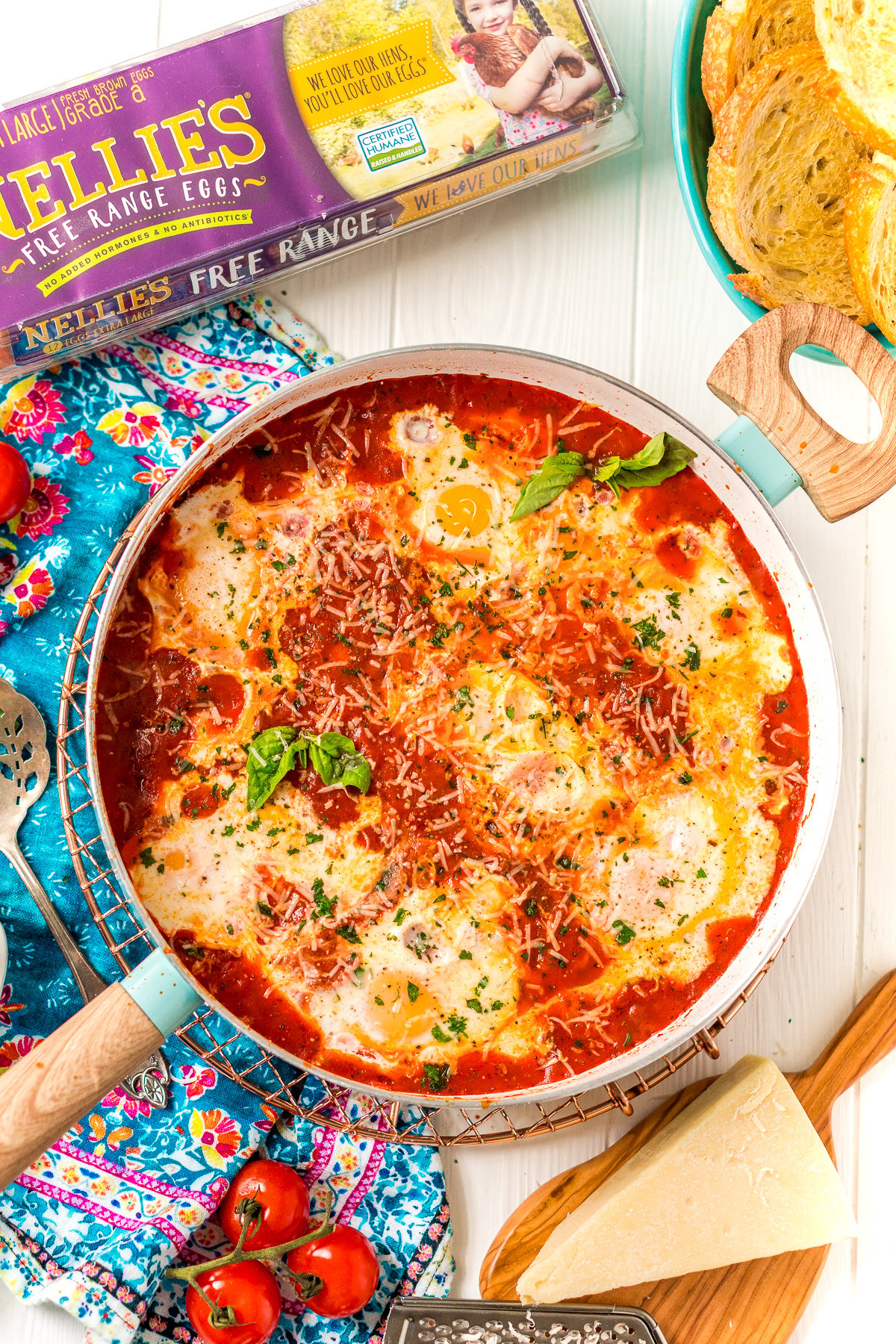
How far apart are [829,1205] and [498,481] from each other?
210cm

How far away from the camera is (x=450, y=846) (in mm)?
2625

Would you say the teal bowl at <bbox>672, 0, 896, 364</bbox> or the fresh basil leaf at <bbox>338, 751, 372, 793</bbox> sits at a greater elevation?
the teal bowl at <bbox>672, 0, 896, 364</bbox>

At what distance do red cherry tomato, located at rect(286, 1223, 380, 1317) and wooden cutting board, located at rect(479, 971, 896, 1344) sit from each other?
1.17ft

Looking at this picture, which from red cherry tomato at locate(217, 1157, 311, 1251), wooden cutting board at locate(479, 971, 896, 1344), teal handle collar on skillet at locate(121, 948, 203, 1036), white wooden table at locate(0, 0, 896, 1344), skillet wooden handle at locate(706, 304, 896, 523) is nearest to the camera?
teal handle collar on skillet at locate(121, 948, 203, 1036)

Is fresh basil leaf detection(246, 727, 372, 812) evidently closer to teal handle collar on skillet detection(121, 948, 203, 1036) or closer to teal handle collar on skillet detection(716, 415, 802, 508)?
teal handle collar on skillet detection(121, 948, 203, 1036)

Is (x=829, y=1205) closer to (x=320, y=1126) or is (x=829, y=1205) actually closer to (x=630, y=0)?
(x=320, y=1126)

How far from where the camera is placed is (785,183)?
8.64ft

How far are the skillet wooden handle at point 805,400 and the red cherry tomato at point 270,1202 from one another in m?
2.16

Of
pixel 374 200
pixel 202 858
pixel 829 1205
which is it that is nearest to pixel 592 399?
pixel 374 200

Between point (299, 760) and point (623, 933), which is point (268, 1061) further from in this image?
point (623, 933)

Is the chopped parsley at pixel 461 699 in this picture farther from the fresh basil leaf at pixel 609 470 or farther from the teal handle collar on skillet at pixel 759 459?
the teal handle collar on skillet at pixel 759 459

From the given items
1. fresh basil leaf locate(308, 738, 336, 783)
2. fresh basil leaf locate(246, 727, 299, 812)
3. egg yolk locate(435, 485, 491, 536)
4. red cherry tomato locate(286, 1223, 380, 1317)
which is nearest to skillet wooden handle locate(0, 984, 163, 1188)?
fresh basil leaf locate(246, 727, 299, 812)

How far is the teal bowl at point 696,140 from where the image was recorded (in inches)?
102

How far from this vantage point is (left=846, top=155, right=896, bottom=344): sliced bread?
242 cm
